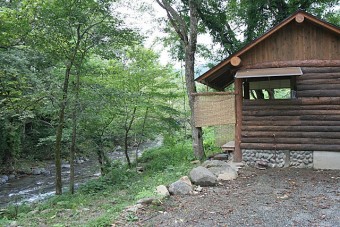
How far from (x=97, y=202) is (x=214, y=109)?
426cm

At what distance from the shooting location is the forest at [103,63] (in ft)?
29.5

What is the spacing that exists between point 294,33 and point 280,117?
2.42 m

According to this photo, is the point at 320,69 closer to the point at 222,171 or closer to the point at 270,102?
the point at 270,102

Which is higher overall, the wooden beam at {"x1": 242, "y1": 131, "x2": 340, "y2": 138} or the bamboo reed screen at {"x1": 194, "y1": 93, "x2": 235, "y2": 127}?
the bamboo reed screen at {"x1": 194, "y1": 93, "x2": 235, "y2": 127}

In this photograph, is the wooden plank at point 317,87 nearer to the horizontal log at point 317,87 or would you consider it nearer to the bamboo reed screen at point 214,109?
the horizontal log at point 317,87

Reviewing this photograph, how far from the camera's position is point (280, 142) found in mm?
8992

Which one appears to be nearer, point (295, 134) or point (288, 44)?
point (295, 134)

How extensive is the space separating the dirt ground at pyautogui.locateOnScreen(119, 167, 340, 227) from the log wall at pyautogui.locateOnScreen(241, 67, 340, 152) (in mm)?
1091

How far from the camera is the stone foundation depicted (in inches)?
348

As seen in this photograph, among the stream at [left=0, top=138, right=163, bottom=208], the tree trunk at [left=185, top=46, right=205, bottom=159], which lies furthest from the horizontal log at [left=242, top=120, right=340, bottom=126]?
the stream at [left=0, top=138, right=163, bottom=208]

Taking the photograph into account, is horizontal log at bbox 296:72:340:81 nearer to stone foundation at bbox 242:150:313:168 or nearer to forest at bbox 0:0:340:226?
stone foundation at bbox 242:150:313:168

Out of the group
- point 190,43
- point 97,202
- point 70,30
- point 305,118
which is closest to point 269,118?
point 305,118

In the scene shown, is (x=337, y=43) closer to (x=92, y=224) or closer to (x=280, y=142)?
(x=280, y=142)

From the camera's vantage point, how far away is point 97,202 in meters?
7.97
